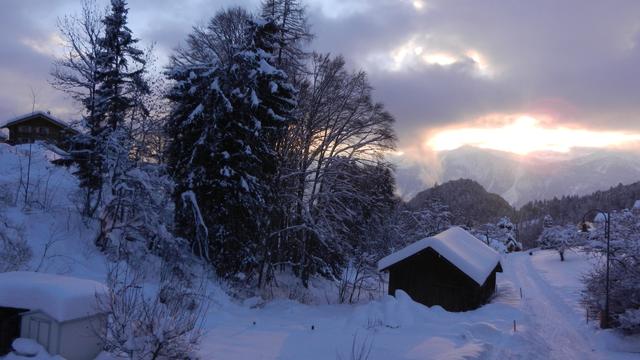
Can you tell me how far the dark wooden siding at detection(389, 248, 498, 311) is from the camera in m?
24.6

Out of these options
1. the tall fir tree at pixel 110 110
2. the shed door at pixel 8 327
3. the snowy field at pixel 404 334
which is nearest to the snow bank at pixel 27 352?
the shed door at pixel 8 327

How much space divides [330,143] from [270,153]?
716 centimetres

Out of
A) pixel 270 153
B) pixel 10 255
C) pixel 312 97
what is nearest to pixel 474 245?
pixel 312 97

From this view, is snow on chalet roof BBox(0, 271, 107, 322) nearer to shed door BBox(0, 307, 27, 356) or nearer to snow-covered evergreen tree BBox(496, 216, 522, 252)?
shed door BBox(0, 307, 27, 356)

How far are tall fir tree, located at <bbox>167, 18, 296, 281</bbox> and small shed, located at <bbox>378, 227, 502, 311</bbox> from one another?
317 inches

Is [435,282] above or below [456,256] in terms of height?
below

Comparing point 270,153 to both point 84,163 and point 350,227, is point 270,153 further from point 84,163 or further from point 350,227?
point 350,227

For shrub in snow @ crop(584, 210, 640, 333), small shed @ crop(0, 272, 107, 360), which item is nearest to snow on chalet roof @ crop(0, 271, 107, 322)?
small shed @ crop(0, 272, 107, 360)

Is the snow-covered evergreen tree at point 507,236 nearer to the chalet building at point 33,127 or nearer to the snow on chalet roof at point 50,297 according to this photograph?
the chalet building at point 33,127

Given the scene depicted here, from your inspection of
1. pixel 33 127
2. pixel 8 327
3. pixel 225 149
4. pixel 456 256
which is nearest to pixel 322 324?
pixel 225 149

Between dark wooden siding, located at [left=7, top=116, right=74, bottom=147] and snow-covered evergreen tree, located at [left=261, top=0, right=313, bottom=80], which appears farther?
dark wooden siding, located at [left=7, top=116, right=74, bottom=147]

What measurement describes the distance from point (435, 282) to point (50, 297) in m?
20.3

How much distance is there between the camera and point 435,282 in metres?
25.4

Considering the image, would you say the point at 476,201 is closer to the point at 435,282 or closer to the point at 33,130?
the point at 33,130
